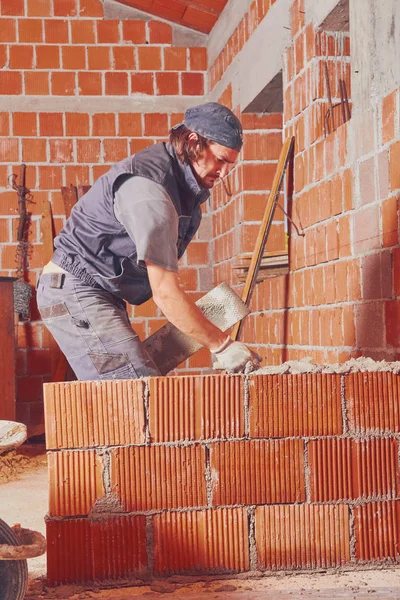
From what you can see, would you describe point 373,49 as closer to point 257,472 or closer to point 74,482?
point 257,472

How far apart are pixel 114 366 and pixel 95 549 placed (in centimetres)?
62

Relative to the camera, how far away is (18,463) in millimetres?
4523

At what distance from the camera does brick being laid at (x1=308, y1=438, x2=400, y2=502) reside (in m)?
2.29

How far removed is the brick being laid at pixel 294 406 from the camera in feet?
7.49

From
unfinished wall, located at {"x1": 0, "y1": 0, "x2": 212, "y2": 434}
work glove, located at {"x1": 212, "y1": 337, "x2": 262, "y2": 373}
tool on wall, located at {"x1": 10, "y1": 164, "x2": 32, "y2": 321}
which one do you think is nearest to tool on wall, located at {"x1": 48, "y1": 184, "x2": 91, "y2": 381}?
unfinished wall, located at {"x1": 0, "y1": 0, "x2": 212, "y2": 434}

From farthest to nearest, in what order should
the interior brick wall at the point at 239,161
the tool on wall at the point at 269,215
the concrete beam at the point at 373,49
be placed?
the tool on wall at the point at 269,215 → the interior brick wall at the point at 239,161 → the concrete beam at the point at 373,49

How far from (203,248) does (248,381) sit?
12.2 feet

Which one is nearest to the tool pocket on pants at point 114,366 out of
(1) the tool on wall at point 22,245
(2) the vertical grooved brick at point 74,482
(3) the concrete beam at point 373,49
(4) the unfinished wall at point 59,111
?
(2) the vertical grooved brick at point 74,482

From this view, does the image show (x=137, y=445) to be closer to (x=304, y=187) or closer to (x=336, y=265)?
(x=336, y=265)

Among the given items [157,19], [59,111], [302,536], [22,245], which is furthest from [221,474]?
[157,19]

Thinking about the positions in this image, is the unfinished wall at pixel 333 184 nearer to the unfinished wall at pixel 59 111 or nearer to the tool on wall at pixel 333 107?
the tool on wall at pixel 333 107

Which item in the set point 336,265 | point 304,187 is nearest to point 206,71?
point 304,187

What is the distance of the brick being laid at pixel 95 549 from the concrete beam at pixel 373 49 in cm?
177

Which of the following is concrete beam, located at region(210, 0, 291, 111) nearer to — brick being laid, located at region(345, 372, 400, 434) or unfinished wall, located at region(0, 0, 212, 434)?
unfinished wall, located at region(0, 0, 212, 434)
